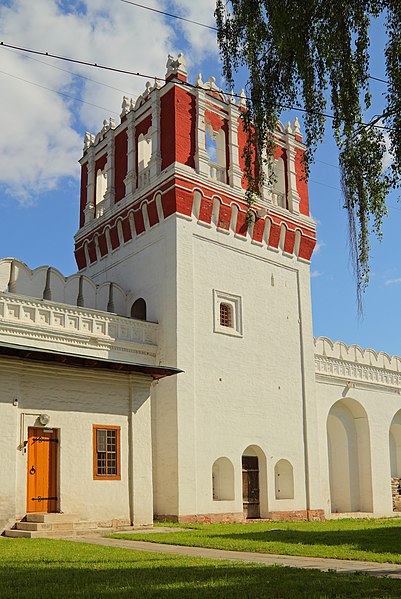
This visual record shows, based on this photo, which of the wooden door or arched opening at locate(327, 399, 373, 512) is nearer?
the wooden door

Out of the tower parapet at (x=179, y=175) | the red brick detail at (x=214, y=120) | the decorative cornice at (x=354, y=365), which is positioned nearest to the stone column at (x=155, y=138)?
the tower parapet at (x=179, y=175)

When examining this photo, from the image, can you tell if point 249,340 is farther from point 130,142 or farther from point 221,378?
point 130,142

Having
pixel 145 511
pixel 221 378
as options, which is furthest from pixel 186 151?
pixel 145 511

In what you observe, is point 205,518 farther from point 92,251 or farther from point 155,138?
point 155,138

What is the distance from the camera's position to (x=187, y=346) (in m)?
23.4

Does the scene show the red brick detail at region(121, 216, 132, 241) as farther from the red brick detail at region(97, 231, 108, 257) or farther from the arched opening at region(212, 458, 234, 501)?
the arched opening at region(212, 458, 234, 501)

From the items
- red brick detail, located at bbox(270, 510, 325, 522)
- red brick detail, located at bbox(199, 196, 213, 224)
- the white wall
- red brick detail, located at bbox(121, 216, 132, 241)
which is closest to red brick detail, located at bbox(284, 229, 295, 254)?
red brick detail, located at bbox(199, 196, 213, 224)

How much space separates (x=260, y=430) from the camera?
25.2 meters

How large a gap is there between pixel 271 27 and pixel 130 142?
60.6 feet

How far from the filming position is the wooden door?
81.2 feet

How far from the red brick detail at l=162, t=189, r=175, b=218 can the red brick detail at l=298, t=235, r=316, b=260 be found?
6.78 m

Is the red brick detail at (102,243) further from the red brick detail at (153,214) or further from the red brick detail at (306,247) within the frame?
the red brick detail at (306,247)

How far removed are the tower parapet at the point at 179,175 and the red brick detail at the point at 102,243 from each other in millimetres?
41

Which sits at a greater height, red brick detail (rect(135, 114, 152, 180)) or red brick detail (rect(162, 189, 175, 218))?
red brick detail (rect(135, 114, 152, 180))
